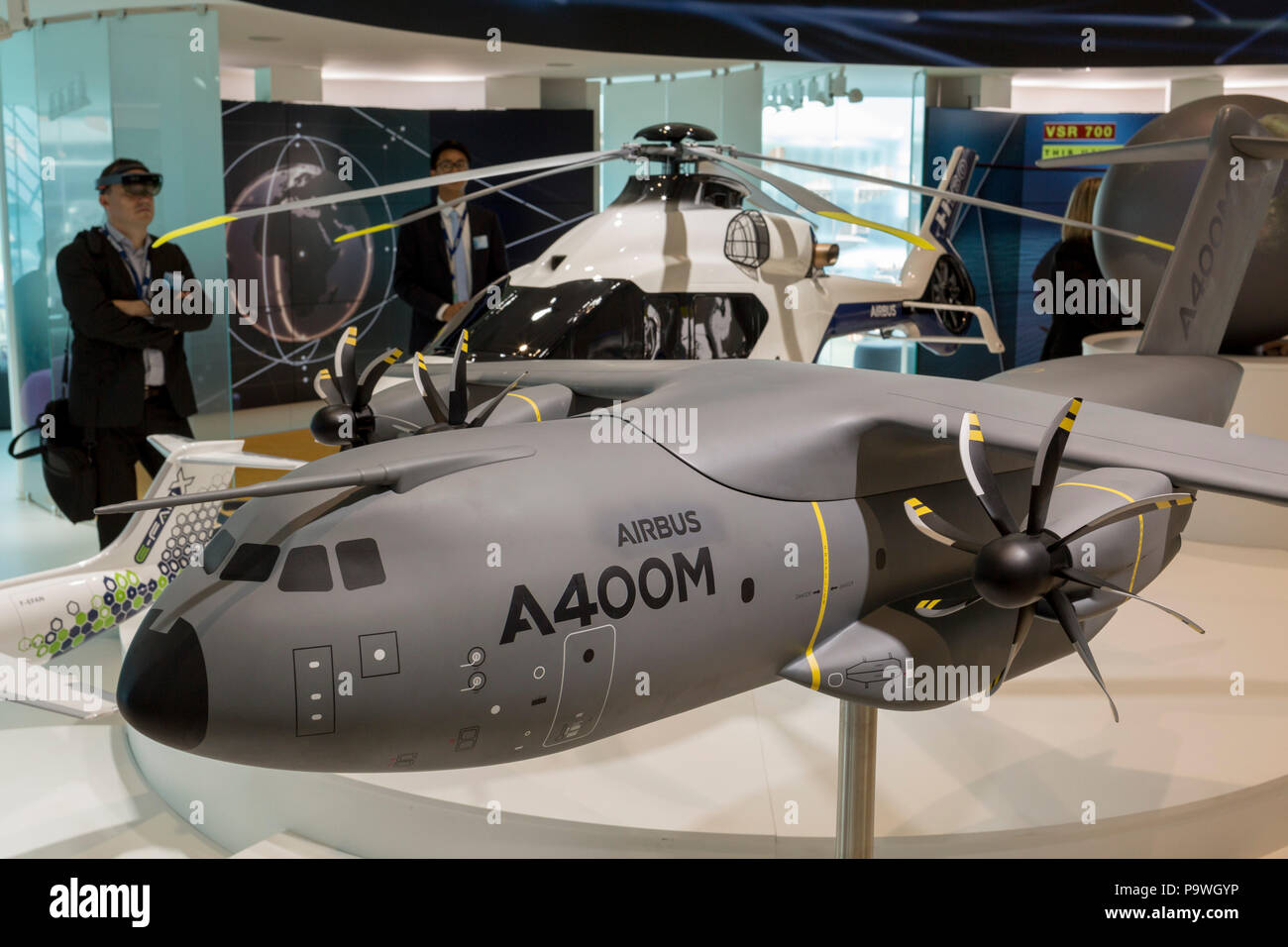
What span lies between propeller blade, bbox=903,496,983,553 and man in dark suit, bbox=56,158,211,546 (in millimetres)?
6432

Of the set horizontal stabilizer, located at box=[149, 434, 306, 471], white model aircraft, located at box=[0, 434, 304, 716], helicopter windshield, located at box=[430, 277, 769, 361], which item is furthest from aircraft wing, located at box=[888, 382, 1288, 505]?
white model aircraft, located at box=[0, 434, 304, 716]

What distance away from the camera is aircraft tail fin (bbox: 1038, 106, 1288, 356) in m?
7.35

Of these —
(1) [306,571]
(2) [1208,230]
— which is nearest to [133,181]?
(1) [306,571]

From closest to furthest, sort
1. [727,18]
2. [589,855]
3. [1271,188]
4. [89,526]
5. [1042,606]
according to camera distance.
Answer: [1042,606] → [589,855] → [1271,188] → [89,526] → [727,18]

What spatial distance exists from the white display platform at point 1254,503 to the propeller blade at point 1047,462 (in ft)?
22.0

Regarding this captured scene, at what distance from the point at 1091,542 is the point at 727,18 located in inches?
436

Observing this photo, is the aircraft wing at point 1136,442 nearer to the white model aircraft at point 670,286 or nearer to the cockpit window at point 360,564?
the cockpit window at point 360,564

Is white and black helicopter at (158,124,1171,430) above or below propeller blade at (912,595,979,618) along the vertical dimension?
above

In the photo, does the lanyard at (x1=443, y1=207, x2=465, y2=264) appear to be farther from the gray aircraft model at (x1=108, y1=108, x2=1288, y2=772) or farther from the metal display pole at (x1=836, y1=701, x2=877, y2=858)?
the metal display pole at (x1=836, y1=701, x2=877, y2=858)

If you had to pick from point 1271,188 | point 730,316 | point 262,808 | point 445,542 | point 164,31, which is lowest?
point 262,808

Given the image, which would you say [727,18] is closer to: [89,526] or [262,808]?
[89,526]

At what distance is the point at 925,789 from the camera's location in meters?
6.05

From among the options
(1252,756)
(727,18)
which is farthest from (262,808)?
(727,18)

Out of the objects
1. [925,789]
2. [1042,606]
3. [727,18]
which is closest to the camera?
[1042,606]
